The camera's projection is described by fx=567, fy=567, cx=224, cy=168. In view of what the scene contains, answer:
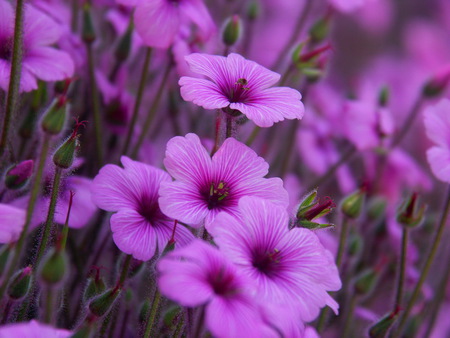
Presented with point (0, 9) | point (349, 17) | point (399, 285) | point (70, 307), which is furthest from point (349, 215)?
point (349, 17)

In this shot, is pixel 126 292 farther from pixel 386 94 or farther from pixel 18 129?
pixel 386 94

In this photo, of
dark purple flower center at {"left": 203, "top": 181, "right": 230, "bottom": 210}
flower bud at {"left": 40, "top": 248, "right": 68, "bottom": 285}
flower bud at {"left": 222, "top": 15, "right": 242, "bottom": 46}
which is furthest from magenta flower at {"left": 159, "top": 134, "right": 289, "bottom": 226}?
flower bud at {"left": 222, "top": 15, "right": 242, "bottom": 46}

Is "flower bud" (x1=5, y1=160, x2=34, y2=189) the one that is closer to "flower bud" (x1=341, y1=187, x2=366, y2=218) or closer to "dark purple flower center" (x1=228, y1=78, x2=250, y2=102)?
"dark purple flower center" (x1=228, y1=78, x2=250, y2=102)

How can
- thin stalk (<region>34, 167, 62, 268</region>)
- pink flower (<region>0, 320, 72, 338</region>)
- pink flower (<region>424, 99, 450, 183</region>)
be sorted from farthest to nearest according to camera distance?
1. pink flower (<region>424, 99, 450, 183</region>)
2. thin stalk (<region>34, 167, 62, 268</region>)
3. pink flower (<region>0, 320, 72, 338</region>)

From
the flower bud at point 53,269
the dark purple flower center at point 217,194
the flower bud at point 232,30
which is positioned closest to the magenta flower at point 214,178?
the dark purple flower center at point 217,194

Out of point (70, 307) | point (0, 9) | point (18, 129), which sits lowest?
point (70, 307)

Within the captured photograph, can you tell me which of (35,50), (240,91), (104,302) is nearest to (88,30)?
(35,50)
